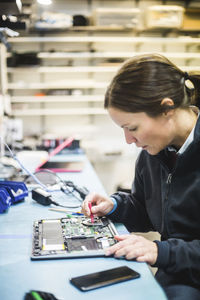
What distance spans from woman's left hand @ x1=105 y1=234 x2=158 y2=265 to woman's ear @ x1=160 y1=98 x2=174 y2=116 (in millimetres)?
428

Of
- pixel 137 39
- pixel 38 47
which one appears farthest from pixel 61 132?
pixel 137 39

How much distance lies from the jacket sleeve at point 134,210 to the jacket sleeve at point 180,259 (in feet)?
1.04

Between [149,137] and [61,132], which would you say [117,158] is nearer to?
[61,132]

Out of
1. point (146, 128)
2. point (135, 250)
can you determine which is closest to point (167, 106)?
point (146, 128)

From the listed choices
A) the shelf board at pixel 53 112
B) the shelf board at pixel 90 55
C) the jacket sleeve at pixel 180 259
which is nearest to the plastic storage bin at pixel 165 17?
the shelf board at pixel 90 55

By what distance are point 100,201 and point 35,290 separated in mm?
522

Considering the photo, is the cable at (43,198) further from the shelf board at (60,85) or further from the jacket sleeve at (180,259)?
the shelf board at (60,85)

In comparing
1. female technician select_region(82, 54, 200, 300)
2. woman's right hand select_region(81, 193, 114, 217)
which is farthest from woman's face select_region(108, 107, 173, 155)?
woman's right hand select_region(81, 193, 114, 217)

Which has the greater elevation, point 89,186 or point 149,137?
point 149,137

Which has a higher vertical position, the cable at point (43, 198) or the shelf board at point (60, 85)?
the shelf board at point (60, 85)

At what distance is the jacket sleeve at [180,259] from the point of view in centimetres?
84

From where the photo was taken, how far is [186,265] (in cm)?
85

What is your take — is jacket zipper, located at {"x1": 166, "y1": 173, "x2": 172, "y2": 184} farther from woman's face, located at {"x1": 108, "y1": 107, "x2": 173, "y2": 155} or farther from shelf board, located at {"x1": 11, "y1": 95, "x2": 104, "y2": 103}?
shelf board, located at {"x1": 11, "y1": 95, "x2": 104, "y2": 103}

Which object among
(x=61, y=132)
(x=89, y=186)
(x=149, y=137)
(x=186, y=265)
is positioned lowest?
(x=61, y=132)
